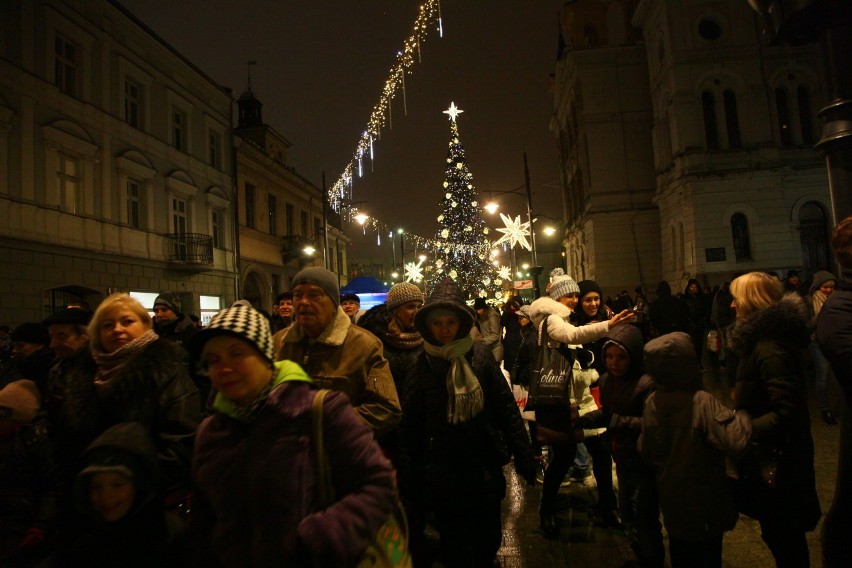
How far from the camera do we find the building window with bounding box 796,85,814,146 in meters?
27.0

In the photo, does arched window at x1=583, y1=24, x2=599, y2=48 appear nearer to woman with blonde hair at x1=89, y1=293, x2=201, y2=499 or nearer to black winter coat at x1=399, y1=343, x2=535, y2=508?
black winter coat at x1=399, y1=343, x2=535, y2=508

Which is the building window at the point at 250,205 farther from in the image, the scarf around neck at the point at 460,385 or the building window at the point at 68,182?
the scarf around neck at the point at 460,385

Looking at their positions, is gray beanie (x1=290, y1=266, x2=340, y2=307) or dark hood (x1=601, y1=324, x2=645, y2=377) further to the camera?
dark hood (x1=601, y1=324, x2=645, y2=377)

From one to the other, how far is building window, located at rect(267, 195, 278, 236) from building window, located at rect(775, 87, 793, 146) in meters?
28.0

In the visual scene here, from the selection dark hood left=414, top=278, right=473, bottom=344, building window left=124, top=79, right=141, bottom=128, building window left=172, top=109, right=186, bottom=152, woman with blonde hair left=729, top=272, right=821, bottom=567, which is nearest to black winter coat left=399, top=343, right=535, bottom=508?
dark hood left=414, top=278, right=473, bottom=344

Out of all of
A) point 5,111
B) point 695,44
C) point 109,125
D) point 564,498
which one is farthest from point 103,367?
point 695,44

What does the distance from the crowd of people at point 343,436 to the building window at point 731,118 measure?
92.8 feet

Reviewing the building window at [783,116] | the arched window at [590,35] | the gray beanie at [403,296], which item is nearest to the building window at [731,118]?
the building window at [783,116]

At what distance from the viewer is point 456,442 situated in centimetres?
322

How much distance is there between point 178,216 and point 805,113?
101 ft

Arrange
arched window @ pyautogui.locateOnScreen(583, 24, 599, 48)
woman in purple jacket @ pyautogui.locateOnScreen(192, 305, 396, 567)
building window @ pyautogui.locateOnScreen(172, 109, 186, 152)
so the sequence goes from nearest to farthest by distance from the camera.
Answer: woman in purple jacket @ pyautogui.locateOnScreen(192, 305, 396, 567) < building window @ pyautogui.locateOnScreen(172, 109, 186, 152) < arched window @ pyautogui.locateOnScreen(583, 24, 599, 48)

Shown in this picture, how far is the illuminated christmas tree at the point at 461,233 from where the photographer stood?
75.7 ft

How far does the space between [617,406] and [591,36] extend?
43.9 metres

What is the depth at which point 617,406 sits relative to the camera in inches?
146
